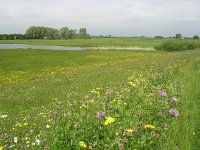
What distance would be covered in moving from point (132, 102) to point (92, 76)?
15.1 m

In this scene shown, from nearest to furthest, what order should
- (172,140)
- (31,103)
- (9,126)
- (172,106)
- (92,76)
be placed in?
(172,140) → (172,106) → (9,126) → (31,103) → (92,76)

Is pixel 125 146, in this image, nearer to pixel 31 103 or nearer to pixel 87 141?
pixel 87 141

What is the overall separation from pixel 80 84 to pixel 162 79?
720 cm

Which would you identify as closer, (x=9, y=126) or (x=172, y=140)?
(x=172, y=140)

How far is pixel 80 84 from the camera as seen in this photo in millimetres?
20016

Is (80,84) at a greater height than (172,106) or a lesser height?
lesser

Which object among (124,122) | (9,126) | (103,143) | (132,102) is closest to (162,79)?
(132,102)

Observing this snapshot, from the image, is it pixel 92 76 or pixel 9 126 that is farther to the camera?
pixel 92 76

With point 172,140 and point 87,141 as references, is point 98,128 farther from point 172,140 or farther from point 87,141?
point 172,140

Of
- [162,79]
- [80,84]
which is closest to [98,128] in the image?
[162,79]

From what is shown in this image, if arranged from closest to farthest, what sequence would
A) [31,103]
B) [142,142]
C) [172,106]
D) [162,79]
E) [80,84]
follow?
[142,142], [172,106], [162,79], [31,103], [80,84]

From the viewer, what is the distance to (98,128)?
6004 mm

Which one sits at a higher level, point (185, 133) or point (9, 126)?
point (185, 133)

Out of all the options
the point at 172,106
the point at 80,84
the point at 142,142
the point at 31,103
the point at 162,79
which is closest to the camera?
Answer: the point at 142,142
